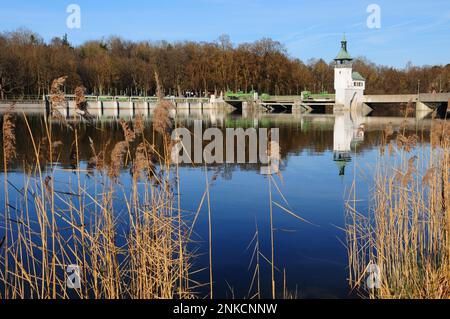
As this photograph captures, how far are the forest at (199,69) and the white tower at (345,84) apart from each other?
13.8m

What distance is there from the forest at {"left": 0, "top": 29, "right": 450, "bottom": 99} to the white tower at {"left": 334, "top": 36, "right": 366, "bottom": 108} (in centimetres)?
1383

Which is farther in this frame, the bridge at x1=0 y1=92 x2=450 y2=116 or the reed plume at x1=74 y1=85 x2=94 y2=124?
the bridge at x1=0 y1=92 x2=450 y2=116

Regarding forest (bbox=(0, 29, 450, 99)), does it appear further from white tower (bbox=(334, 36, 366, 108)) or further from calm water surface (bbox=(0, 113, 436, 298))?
calm water surface (bbox=(0, 113, 436, 298))

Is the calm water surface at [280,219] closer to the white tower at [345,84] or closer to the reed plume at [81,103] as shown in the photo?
the reed plume at [81,103]

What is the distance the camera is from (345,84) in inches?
2781

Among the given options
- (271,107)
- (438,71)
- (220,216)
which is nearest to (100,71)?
(271,107)

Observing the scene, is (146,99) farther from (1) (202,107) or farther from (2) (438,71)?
(2) (438,71)

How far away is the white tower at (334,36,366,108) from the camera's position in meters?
70.7

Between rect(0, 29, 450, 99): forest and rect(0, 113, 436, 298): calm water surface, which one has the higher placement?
rect(0, 29, 450, 99): forest

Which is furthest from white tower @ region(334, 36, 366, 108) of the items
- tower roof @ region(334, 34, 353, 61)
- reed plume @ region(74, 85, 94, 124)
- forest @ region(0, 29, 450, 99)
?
reed plume @ region(74, 85, 94, 124)
